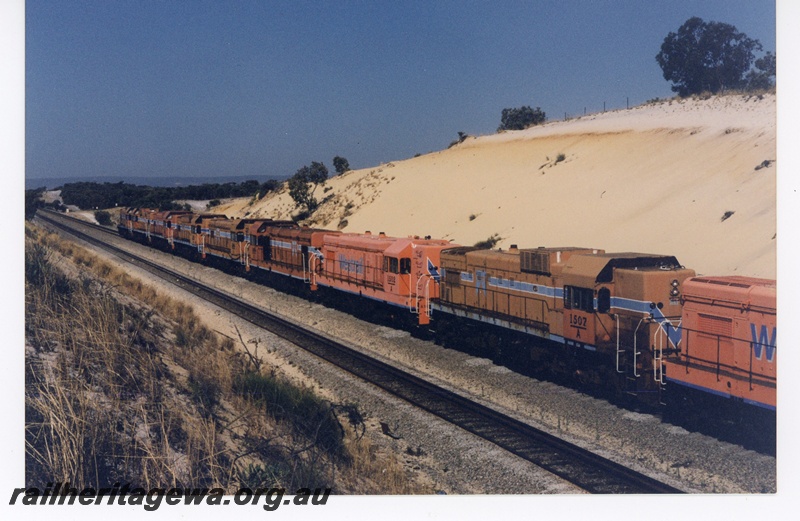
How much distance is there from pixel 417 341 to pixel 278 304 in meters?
9.54

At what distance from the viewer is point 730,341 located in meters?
13.7

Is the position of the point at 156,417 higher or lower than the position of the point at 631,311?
lower

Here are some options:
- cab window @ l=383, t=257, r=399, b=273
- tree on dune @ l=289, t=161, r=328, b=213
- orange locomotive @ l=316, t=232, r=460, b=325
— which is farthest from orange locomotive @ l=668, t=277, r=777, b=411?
tree on dune @ l=289, t=161, r=328, b=213

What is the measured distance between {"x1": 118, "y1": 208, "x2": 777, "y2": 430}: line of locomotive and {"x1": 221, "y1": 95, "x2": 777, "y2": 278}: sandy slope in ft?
31.5

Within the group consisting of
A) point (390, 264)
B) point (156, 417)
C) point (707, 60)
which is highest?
point (707, 60)

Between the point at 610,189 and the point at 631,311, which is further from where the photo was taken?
the point at 610,189

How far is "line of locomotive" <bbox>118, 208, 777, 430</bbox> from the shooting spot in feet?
44.4

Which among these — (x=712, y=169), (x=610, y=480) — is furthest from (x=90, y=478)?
(x=712, y=169)

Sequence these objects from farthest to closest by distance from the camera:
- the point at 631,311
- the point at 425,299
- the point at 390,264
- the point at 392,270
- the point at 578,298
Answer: the point at 390,264 < the point at 392,270 < the point at 425,299 < the point at 578,298 < the point at 631,311

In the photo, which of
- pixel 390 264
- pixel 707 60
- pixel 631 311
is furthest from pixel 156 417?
pixel 707 60

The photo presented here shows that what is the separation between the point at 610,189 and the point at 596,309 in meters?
27.3

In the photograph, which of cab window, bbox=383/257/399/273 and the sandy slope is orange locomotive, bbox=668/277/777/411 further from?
cab window, bbox=383/257/399/273

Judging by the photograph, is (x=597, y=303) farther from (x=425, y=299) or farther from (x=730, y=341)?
(x=425, y=299)

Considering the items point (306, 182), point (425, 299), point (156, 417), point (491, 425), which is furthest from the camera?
point (306, 182)
